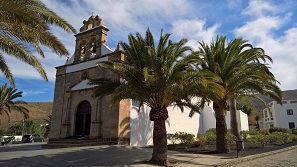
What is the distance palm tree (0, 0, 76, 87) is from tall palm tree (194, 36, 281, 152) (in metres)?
7.51

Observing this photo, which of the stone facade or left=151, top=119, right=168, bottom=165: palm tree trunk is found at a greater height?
the stone facade

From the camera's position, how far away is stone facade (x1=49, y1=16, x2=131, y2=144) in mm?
16281

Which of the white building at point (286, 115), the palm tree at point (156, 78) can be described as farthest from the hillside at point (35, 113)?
the palm tree at point (156, 78)

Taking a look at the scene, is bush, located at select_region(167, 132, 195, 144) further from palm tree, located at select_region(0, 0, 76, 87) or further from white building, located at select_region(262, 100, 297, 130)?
white building, located at select_region(262, 100, 297, 130)

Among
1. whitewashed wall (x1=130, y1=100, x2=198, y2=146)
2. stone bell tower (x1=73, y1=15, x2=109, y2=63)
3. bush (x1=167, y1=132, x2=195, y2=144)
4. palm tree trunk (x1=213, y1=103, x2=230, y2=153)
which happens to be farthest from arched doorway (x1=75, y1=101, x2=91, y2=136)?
palm tree trunk (x1=213, y1=103, x2=230, y2=153)

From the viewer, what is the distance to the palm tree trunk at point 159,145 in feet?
31.9

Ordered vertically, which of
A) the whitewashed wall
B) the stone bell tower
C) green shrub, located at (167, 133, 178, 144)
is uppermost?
the stone bell tower

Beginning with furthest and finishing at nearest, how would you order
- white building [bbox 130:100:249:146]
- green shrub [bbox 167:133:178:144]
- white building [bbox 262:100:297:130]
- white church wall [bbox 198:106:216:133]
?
white building [bbox 262:100:297:130] → white church wall [bbox 198:106:216:133] → green shrub [bbox 167:133:178:144] → white building [bbox 130:100:249:146]

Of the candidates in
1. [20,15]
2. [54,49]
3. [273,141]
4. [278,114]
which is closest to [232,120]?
[273,141]

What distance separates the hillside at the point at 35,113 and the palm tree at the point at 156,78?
59945 mm

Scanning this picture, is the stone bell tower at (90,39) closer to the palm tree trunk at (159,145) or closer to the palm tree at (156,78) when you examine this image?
the palm tree at (156,78)

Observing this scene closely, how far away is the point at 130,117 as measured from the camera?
16.5 meters

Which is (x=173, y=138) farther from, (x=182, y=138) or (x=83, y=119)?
(x=83, y=119)

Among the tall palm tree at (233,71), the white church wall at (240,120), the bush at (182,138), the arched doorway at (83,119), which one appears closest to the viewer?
the tall palm tree at (233,71)
